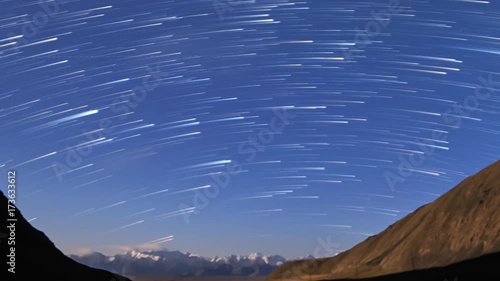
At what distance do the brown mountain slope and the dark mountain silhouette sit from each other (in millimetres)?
84332

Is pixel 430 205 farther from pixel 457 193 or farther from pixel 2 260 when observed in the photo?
pixel 2 260

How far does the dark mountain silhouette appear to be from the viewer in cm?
8406

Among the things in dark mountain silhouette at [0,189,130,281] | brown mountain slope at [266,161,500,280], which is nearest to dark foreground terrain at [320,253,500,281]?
brown mountain slope at [266,161,500,280]

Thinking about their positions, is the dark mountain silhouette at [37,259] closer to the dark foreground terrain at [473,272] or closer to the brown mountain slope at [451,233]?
the dark foreground terrain at [473,272]

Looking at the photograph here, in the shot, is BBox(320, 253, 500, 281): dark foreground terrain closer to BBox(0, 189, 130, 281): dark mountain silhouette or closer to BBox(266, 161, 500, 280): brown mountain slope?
BBox(266, 161, 500, 280): brown mountain slope

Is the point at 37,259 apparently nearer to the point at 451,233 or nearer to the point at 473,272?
the point at 473,272

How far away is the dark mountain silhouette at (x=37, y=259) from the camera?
276 ft

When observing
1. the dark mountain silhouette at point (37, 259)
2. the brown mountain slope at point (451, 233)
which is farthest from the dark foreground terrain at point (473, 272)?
the dark mountain silhouette at point (37, 259)

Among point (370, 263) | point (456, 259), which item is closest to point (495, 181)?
point (456, 259)

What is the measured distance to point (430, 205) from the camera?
194 m

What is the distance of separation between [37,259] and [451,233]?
120481 mm

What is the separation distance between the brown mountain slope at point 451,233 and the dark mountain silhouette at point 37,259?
3320 inches

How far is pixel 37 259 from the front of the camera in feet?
317

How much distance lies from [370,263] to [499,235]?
57.9m
